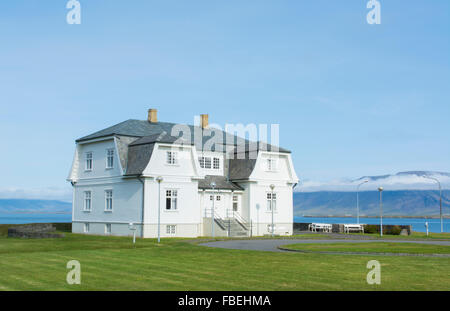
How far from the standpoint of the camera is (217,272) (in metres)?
15.6

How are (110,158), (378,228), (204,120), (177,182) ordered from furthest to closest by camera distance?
(204,120) → (378,228) → (110,158) → (177,182)

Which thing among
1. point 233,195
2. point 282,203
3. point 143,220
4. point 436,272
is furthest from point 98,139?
point 436,272

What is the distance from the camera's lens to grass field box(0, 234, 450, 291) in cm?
1298

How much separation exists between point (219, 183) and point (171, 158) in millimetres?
6076

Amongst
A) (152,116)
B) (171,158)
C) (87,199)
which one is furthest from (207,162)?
(87,199)

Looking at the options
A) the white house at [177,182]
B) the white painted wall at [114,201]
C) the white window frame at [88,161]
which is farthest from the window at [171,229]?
the white window frame at [88,161]

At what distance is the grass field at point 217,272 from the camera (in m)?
13.0

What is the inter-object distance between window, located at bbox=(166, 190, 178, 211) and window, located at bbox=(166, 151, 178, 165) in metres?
2.07

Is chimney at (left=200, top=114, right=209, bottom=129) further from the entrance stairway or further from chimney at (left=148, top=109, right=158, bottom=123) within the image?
the entrance stairway

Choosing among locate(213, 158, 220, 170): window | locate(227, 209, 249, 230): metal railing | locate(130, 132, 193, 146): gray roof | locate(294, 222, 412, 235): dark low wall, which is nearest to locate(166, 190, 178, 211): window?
locate(130, 132, 193, 146): gray roof

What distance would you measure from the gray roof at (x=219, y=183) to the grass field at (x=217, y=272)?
21.6 metres

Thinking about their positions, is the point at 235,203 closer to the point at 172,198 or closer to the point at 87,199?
the point at 172,198

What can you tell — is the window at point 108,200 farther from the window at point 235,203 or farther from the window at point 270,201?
the window at point 270,201
